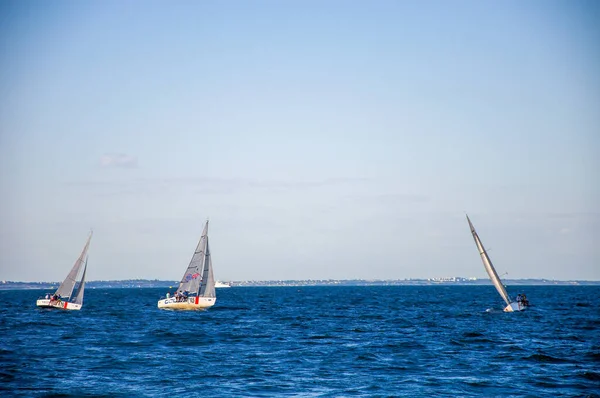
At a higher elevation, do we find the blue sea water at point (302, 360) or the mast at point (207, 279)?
the mast at point (207, 279)

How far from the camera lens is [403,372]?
36.9 m

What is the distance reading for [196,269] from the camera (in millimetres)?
89312

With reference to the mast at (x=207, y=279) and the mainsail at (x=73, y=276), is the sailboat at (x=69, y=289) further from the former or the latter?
the mast at (x=207, y=279)

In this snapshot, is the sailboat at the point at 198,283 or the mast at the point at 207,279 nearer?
the sailboat at the point at 198,283

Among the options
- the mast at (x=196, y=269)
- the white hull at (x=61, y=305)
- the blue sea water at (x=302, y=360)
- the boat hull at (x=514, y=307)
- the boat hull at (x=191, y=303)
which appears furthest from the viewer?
the white hull at (x=61, y=305)

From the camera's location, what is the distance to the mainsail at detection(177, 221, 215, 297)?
89.4m

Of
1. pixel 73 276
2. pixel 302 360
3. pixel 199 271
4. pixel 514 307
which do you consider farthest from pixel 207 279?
pixel 302 360

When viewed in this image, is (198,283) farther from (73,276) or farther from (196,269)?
(73,276)

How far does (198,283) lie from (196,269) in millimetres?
2340

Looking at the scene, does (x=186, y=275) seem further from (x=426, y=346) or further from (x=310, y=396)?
(x=310, y=396)

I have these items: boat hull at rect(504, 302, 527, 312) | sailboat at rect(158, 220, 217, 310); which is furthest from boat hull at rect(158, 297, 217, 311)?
boat hull at rect(504, 302, 527, 312)

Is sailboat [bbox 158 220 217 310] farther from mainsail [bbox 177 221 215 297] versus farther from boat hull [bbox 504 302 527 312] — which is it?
boat hull [bbox 504 302 527 312]

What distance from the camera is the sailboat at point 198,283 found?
89562 mm

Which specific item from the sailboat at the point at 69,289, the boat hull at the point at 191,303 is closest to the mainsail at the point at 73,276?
the sailboat at the point at 69,289
